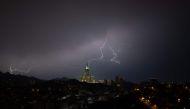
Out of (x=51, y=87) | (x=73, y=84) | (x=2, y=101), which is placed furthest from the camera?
(x=73, y=84)

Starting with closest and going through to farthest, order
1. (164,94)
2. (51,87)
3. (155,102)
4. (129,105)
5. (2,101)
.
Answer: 1. (2,101)
2. (129,105)
3. (155,102)
4. (164,94)
5. (51,87)

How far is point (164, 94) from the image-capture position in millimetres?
100625

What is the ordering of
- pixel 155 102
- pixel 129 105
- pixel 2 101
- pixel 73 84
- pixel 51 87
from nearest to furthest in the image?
pixel 2 101 → pixel 129 105 → pixel 155 102 → pixel 51 87 → pixel 73 84

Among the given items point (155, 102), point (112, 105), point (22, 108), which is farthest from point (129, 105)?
point (22, 108)

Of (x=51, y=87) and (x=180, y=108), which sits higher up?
(x=51, y=87)

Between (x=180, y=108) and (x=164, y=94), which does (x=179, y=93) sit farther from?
(x=180, y=108)

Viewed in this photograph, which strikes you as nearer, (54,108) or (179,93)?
(54,108)

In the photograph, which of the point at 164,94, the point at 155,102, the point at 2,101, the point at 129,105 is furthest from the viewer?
the point at 164,94

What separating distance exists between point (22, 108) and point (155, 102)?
3126 cm

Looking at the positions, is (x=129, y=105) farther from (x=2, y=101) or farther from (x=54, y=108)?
(x=2, y=101)

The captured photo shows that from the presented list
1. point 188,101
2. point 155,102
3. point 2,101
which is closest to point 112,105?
point 155,102

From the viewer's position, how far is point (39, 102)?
78.6 meters

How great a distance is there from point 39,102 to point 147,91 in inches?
1514

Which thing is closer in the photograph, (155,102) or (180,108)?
(180,108)
